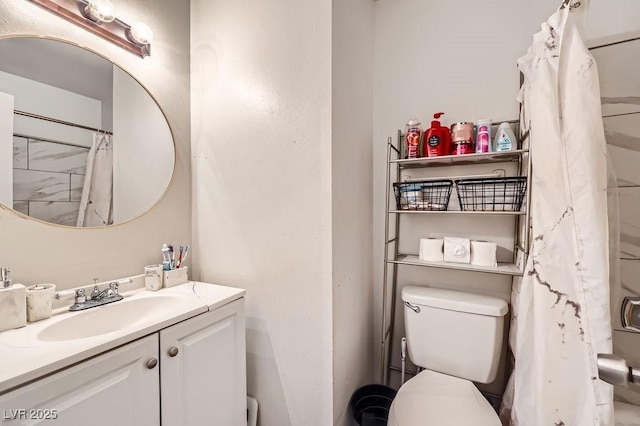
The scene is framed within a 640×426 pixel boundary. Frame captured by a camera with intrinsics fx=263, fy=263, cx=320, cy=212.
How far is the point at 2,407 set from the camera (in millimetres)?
548

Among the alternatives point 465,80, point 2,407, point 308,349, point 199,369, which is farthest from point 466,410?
point 465,80

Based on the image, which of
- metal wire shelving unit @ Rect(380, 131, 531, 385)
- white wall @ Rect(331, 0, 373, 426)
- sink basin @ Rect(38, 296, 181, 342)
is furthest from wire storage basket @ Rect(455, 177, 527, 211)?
sink basin @ Rect(38, 296, 181, 342)

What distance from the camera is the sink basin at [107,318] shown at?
0.86 m

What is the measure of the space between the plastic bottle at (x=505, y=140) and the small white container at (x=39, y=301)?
1.83 m

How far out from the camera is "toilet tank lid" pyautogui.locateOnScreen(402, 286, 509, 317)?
1.17 meters

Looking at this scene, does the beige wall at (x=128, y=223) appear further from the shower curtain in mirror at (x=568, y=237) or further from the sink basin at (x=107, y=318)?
the shower curtain in mirror at (x=568, y=237)

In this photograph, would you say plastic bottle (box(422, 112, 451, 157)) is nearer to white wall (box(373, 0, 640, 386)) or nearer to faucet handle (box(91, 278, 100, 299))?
white wall (box(373, 0, 640, 386))

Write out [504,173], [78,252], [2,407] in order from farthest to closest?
[504,173] < [78,252] < [2,407]

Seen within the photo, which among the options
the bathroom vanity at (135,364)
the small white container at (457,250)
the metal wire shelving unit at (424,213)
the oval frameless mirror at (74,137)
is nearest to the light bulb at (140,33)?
the oval frameless mirror at (74,137)

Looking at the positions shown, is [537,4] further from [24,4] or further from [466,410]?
[24,4]

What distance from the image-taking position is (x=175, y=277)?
1.28m

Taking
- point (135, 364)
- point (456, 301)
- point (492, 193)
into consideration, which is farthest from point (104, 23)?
point (456, 301)

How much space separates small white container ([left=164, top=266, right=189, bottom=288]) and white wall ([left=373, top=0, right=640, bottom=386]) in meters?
1.07

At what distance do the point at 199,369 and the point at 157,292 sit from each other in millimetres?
419
